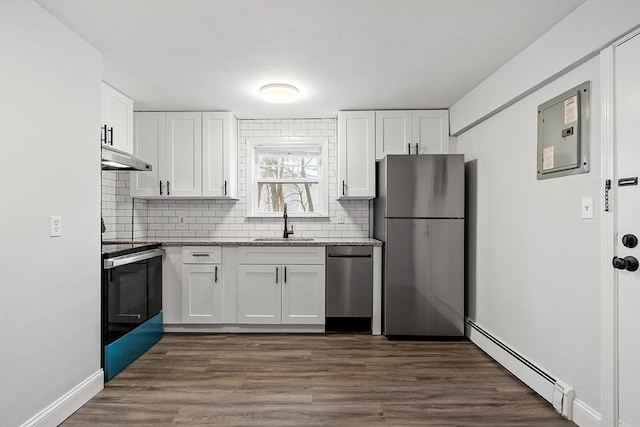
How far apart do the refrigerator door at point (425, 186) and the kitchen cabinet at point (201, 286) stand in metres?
1.86

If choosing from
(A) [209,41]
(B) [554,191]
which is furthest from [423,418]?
(A) [209,41]

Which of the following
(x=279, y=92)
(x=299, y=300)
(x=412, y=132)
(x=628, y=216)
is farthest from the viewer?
(x=412, y=132)

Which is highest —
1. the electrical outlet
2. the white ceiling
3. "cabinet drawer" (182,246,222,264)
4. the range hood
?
the white ceiling

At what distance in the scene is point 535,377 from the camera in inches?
95.0

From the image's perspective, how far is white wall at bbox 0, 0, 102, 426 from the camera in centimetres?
173

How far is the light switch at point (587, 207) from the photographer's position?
195 centimetres

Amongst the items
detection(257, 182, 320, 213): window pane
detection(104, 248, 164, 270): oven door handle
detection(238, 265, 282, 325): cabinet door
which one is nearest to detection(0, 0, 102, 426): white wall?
detection(104, 248, 164, 270): oven door handle

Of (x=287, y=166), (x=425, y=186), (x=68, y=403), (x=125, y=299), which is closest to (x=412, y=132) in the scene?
(x=425, y=186)

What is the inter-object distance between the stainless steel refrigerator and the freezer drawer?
234 millimetres

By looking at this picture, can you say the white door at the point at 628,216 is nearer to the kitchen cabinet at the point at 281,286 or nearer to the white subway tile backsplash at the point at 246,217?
the kitchen cabinet at the point at 281,286

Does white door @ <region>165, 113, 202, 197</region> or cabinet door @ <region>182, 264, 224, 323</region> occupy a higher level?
white door @ <region>165, 113, 202, 197</region>

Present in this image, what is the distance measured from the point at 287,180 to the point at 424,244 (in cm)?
183

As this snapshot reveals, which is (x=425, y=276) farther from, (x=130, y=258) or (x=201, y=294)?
(x=130, y=258)

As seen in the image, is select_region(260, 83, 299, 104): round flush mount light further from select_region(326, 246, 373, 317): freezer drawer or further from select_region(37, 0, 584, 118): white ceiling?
select_region(326, 246, 373, 317): freezer drawer
